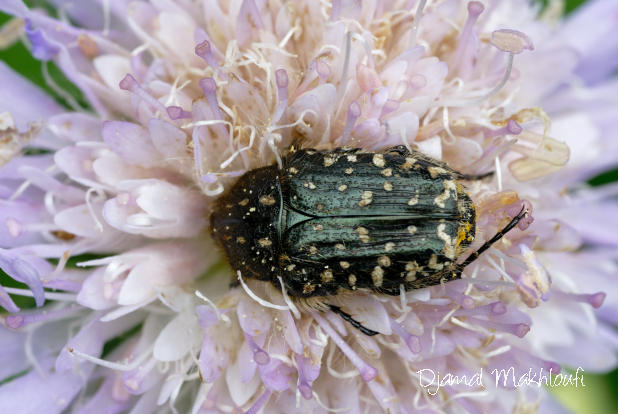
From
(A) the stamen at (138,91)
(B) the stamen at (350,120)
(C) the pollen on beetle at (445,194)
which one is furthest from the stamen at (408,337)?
(A) the stamen at (138,91)

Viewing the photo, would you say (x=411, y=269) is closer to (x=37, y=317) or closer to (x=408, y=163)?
(x=408, y=163)

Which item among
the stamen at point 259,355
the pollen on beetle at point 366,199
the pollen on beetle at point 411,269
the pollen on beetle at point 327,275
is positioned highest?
the pollen on beetle at point 366,199

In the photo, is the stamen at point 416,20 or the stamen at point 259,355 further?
the stamen at point 416,20

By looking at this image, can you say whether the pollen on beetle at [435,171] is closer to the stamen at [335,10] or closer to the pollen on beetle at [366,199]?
the pollen on beetle at [366,199]

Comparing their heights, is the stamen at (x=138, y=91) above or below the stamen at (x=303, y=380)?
above

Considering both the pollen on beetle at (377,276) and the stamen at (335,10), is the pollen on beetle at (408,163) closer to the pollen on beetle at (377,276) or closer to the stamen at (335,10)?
the pollen on beetle at (377,276)


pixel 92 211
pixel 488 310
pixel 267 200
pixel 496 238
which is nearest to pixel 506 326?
pixel 488 310

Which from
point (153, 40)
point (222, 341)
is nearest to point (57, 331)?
point (222, 341)

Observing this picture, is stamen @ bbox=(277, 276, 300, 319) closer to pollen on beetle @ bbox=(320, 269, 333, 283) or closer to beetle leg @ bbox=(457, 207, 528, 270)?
pollen on beetle @ bbox=(320, 269, 333, 283)
